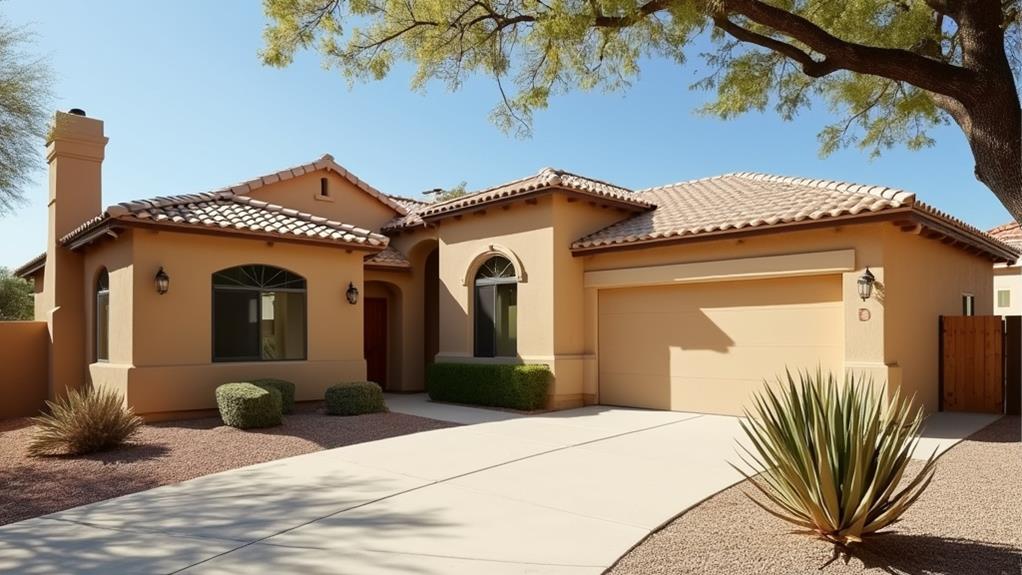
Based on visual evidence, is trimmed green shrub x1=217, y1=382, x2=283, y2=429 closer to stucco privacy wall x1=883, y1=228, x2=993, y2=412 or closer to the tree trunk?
stucco privacy wall x1=883, y1=228, x2=993, y2=412

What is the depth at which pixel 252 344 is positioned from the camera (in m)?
13.0

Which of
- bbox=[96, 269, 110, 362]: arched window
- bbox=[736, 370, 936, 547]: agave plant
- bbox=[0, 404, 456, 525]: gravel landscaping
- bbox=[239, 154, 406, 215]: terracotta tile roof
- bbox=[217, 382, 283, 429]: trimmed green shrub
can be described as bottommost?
bbox=[0, 404, 456, 525]: gravel landscaping

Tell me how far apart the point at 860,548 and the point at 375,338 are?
49.1ft

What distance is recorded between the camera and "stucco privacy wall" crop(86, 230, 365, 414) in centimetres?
1162

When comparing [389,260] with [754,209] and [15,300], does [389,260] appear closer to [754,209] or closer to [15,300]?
[754,209]

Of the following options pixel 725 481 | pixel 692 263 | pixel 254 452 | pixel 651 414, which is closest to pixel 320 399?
pixel 254 452

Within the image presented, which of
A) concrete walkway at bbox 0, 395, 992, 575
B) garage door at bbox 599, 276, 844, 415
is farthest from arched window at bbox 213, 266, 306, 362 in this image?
garage door at bbox 599, 276, 844, 415

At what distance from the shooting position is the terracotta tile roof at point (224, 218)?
37.8ft

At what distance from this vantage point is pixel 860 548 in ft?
16.4

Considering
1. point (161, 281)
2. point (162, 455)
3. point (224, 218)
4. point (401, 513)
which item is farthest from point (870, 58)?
point (161, 281)

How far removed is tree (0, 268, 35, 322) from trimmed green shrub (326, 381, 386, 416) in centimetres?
3310

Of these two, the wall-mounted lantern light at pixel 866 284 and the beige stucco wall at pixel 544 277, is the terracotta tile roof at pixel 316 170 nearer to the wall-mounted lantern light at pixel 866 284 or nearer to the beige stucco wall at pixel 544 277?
the beige stucco wall at pixel 544 277

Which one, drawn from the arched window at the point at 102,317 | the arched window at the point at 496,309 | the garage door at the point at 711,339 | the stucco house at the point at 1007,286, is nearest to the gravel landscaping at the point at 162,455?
the arched window at the point at 102,317

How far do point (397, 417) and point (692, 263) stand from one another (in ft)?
21.6
